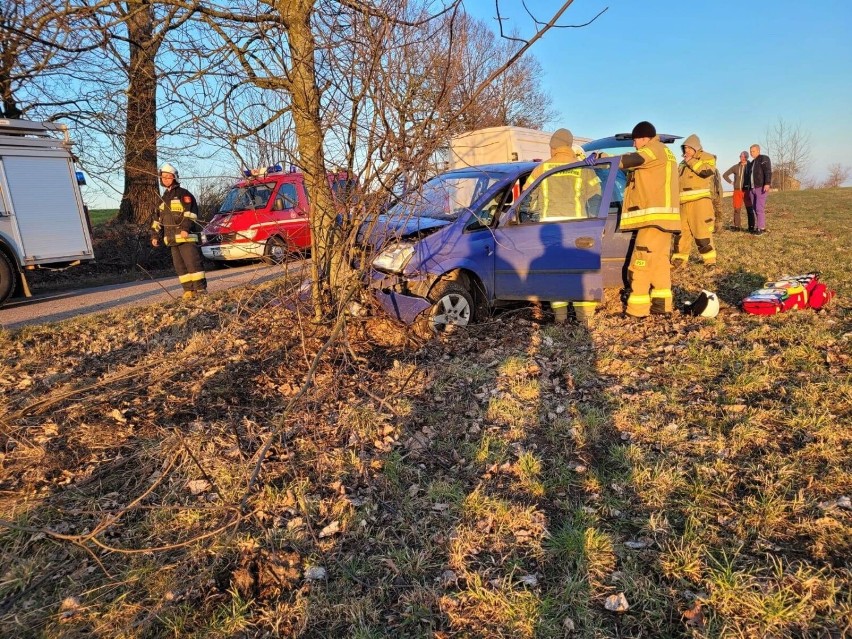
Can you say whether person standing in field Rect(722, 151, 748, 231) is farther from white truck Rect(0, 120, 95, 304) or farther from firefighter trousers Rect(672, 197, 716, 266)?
white truck Rect(0, 120, 95, 304)

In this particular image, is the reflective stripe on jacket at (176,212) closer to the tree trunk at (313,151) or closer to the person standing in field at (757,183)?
the tree trunk at (313,151)

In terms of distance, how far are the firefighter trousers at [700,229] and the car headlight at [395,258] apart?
5002 mm

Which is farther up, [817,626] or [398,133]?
[398,133]

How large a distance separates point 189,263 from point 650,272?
246 inches

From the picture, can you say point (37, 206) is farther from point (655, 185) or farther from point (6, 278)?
point (655, 185)

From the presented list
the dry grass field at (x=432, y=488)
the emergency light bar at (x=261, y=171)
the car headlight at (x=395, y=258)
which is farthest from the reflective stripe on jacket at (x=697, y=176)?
the emergency light bar at (x=261, y=171)

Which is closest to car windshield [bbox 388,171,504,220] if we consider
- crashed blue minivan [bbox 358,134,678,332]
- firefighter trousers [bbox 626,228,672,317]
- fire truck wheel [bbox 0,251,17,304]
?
crashed blue minivan [bbox 358,134,678,332]

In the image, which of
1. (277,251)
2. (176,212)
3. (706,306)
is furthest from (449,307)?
(176,212)

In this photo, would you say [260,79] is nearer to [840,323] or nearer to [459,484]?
[459,484]

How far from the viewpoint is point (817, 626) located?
1854 mm

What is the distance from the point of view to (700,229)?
816cm

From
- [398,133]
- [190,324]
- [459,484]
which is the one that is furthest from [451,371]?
[190,324]

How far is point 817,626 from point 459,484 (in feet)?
5.07

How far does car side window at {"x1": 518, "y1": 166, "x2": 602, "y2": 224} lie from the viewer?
5.48 meters
